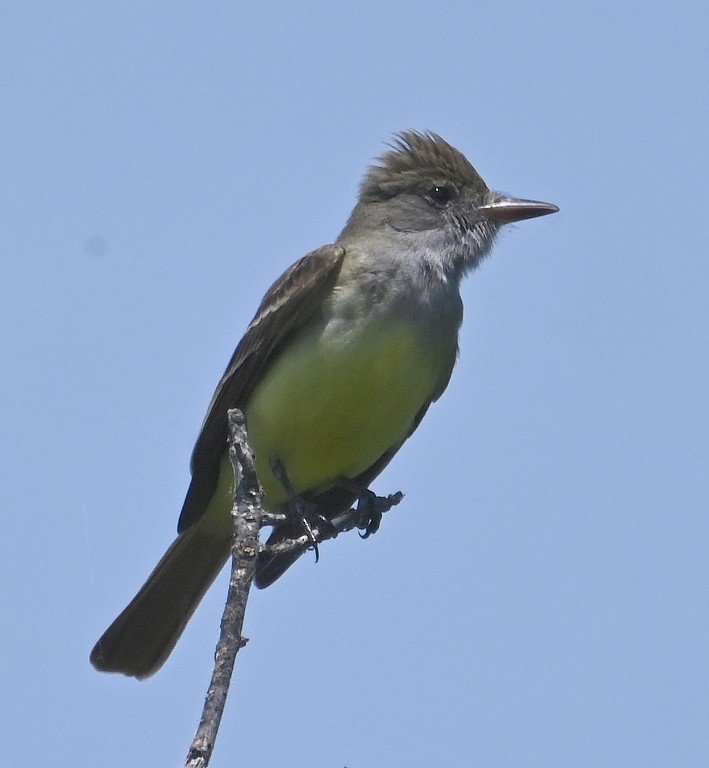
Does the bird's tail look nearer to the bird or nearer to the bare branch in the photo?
the bird

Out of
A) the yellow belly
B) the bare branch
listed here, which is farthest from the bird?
the bare branch

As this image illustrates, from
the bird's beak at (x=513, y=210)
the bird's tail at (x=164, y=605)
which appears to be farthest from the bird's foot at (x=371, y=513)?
the bird's beak at (x=513, y=210)

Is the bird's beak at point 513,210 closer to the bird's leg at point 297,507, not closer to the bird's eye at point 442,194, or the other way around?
the bird's eye at point 442,194

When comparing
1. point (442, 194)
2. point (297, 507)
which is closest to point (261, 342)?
point (297, 507)

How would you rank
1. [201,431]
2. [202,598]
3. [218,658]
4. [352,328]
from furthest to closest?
[202,598] → [201,431] → [352,328] → [218,658]

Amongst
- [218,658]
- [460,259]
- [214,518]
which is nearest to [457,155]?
[460,259]

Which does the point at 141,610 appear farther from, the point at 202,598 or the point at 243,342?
the point at 243,342
